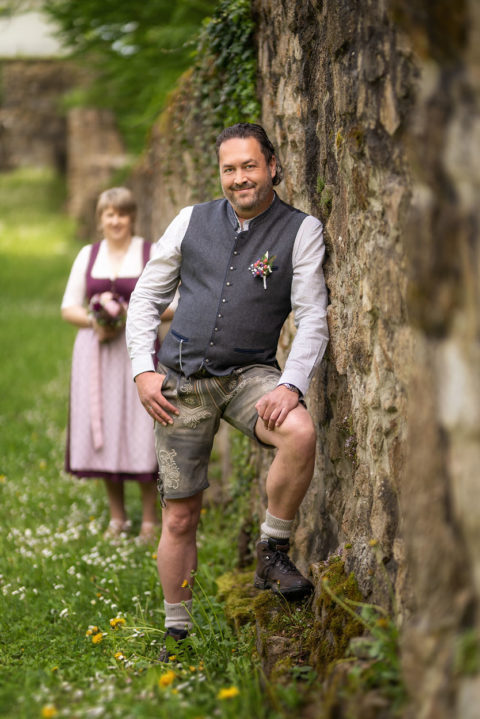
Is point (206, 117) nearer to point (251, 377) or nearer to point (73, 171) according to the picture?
point (251, 377)

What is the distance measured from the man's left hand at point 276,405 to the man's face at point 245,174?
30.0 inches

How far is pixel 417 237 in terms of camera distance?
2086mm

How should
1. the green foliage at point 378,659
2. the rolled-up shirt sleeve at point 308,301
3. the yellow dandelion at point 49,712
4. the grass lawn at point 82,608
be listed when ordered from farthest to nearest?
the rolled-up shirt sleeve at point 308,301 < the grass lawn at point 82,608 < the yellow dandelion at point 49,712 < the green foliage at point 378,659

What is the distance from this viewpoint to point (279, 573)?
3.36m

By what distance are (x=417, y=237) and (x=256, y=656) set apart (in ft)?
6.16

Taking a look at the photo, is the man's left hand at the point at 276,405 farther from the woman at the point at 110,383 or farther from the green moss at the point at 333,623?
the woman at the point at 110,383

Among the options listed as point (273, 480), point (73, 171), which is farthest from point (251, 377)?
point (73, 171)

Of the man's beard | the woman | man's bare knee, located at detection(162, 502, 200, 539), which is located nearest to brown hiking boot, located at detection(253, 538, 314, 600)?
man's bare knee, located at detection(162, 502, 200, 539)

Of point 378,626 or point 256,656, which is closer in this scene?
point 378,626

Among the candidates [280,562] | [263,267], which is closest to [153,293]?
[263,267]

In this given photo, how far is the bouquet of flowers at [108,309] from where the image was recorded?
16.6 feet

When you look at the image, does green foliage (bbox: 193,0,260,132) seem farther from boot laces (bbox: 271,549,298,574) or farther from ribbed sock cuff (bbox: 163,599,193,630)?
ribbed sock cuff (bbox: 163,599,193,630)

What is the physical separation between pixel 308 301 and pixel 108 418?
242 centimetres

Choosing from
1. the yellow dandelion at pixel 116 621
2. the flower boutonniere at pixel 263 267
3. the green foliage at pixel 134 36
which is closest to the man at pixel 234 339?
the flower boutonniere at pixel 263 267
